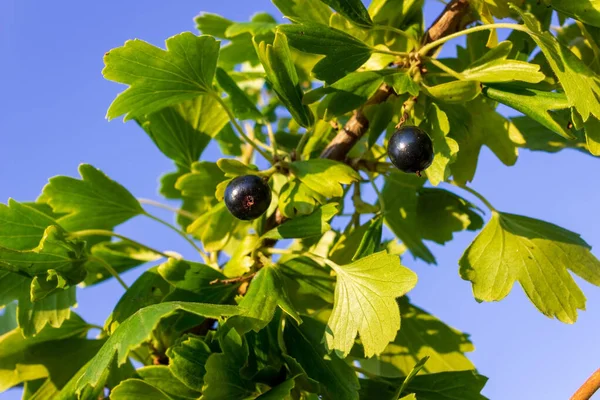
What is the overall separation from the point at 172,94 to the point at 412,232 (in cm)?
72

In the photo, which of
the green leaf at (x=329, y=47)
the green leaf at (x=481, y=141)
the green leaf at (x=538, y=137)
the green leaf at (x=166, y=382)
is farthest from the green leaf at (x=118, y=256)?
the green leaf at (x=538, y=137)

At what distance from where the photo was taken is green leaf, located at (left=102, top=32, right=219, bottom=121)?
4.48ft

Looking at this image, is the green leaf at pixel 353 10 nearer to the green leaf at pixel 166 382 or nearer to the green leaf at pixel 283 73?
the green leaf at pixel 283 73

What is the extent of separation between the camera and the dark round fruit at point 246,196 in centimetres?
132

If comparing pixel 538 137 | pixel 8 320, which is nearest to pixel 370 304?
pixel 538 137

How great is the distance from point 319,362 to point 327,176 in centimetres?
37

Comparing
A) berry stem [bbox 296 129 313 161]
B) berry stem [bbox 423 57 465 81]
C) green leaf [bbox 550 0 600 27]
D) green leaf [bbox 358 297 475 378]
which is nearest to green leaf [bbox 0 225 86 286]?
berry stem [bbox 296 129 313 161]

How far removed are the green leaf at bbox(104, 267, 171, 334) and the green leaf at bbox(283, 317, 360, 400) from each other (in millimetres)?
283

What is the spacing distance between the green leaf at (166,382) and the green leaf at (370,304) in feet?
0.93

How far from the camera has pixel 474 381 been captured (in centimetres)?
141

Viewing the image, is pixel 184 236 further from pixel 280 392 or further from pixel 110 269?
pixel 280 392

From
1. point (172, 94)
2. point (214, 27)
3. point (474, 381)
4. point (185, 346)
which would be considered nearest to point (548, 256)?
point (474, 381)

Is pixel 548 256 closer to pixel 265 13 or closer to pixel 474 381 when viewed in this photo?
pixel 474 381

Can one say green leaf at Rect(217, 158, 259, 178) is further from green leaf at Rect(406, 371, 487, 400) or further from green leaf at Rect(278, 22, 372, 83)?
green leaf at Rect(406, 371, 487, 400)
